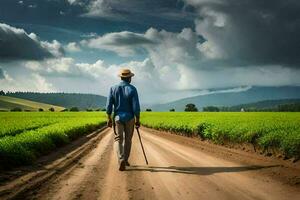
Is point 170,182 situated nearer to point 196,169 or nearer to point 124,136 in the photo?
point 196,169

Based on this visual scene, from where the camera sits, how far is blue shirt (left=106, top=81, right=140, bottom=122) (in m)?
13.3

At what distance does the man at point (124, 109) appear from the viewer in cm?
1324

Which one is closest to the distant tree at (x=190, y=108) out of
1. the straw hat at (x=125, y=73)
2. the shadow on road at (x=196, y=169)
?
the straw hat at (x=125, y=73)

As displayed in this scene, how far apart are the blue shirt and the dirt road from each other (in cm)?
165

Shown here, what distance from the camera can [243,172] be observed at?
1189cm

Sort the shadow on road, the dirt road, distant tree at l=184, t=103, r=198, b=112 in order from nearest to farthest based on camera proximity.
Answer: the dirt road → the shadow on road → distant tree at l=184, t=103, r=198, b=112

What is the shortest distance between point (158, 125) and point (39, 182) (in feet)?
138

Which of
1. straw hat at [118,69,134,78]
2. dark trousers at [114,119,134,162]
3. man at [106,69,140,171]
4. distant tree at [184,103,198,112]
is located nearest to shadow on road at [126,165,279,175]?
dark trousers at [114,119,134,162]

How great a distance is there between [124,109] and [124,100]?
280 millimetres

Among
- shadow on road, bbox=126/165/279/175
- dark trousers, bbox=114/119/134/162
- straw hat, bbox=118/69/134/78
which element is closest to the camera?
shadow on road, bbox=126/165/279/175

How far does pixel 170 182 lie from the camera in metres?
10.2

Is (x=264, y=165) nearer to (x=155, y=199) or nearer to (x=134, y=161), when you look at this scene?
(x=134, y=161)

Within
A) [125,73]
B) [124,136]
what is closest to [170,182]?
[124,136]

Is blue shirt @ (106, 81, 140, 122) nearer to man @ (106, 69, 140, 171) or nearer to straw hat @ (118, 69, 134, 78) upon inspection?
man @ (106, 69, 140, 171)
